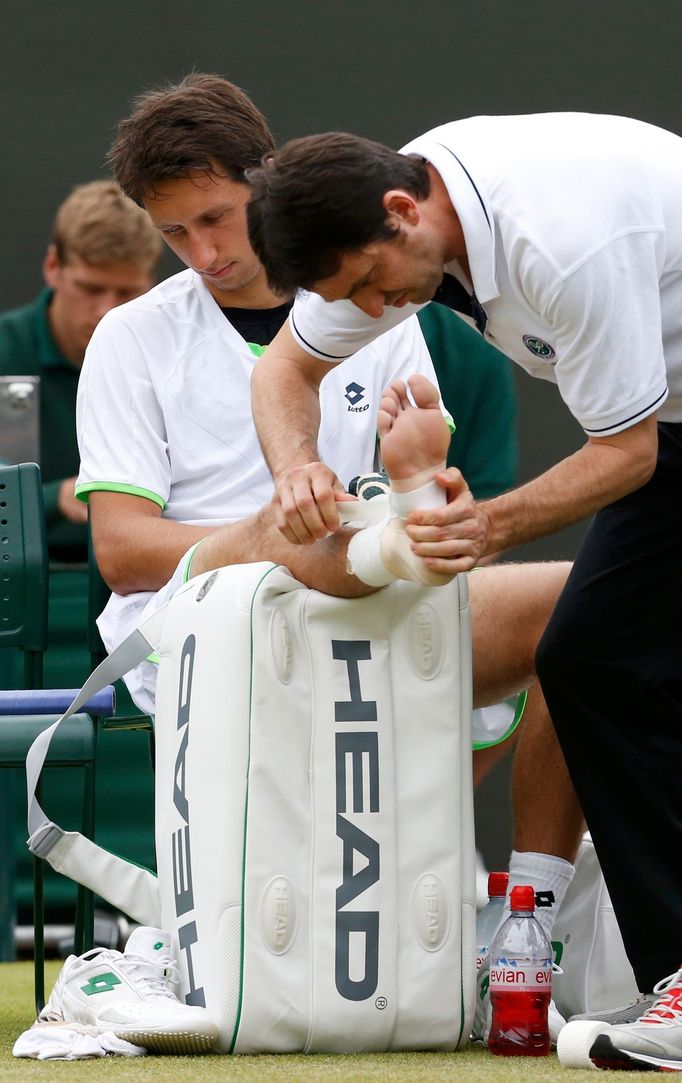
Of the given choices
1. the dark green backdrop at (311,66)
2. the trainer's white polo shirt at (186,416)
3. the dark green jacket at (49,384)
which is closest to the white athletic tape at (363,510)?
the trainer's white polo shirt at (186,416)

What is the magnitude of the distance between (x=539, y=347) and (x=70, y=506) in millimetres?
2049

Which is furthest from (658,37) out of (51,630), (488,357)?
(51,630)

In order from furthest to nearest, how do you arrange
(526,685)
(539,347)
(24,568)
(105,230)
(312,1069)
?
(105,230)
(24,568)
(526,685)
(539,347)
(312,1069)

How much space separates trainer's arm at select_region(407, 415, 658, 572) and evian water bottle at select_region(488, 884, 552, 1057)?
488 millimetres

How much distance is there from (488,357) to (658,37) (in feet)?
3.02

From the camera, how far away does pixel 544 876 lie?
6.75 ft

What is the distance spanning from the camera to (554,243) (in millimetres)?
1696

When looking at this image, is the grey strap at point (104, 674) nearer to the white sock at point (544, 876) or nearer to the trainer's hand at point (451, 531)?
the trainer's hand at point (451, 531)

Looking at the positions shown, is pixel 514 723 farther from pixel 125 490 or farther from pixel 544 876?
pixel 125 490

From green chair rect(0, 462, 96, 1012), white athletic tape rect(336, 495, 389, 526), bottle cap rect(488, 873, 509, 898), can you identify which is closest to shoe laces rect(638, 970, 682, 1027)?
bottle cap rect(488, 873, 509, 898)

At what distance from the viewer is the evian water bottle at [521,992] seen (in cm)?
187

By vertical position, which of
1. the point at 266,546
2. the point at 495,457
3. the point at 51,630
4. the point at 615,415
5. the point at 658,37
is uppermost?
the point at 658,37

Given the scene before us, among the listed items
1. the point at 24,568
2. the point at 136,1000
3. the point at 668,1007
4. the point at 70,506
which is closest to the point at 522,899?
the point at 668,1007

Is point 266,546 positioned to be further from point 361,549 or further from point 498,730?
point 498,730
